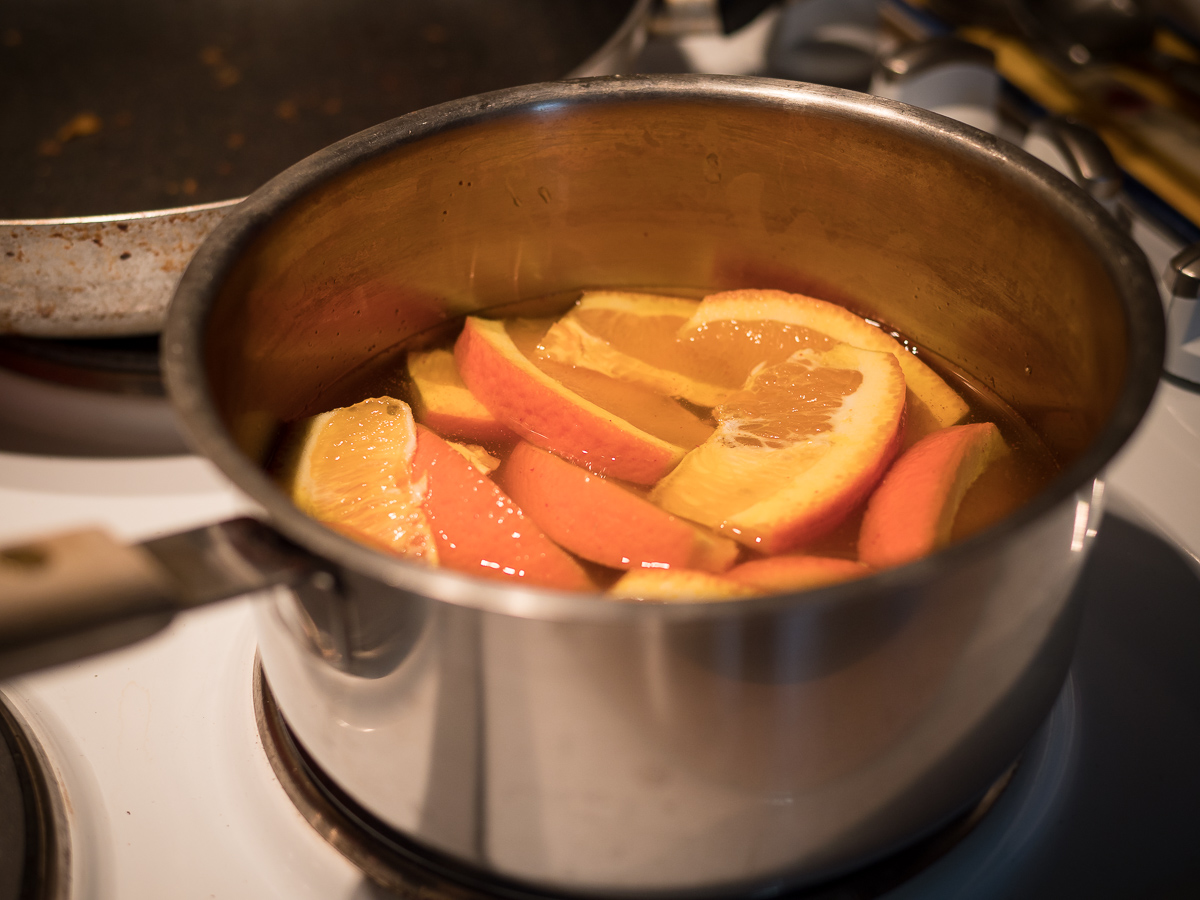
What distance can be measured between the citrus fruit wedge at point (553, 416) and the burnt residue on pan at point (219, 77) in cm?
44

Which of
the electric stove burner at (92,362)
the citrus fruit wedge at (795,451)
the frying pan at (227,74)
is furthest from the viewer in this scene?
the frying pan at (227,74)

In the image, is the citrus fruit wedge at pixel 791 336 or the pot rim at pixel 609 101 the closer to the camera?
→ the pot rim at pixel 609 101

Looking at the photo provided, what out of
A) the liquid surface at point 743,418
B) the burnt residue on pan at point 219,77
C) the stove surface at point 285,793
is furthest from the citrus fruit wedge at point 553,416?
the burnt residue on pan at point 219,77

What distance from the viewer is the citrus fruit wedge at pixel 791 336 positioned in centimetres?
72

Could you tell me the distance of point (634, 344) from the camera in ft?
2.57

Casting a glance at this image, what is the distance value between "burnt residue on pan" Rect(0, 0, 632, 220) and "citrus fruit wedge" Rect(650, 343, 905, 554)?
614 millimetres

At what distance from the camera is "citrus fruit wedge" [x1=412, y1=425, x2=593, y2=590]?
0.58 m

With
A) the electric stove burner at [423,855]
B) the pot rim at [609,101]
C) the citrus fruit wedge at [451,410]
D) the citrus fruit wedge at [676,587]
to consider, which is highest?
the pot rim at [609,101]

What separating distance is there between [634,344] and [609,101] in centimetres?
19

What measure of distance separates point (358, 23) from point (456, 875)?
3.62 ft

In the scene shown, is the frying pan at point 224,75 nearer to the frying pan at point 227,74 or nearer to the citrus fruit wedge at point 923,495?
the frying pan at point 227,74

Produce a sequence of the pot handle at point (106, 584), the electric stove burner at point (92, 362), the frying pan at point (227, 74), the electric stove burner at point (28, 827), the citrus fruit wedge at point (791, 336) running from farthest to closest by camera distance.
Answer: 1. the frying pan at point (227, 74)
2. the electric stove burner at point (92, 362)
3. the citrus fruit wedge at point (791, 336)
4. the electric stove burner at point (28, 827)
5. the pot handle at point (106, 584)

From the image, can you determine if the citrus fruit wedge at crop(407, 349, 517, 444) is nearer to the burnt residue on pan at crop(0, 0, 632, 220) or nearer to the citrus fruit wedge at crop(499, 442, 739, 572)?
the citrus fruit wedge at crop(499, 442, 739, 572)

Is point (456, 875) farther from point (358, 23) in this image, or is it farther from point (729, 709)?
point (358, 23)
